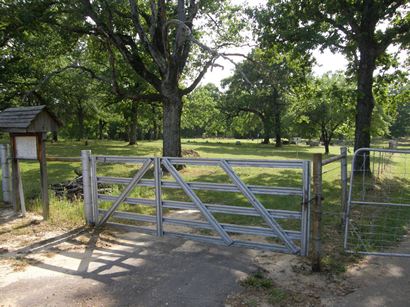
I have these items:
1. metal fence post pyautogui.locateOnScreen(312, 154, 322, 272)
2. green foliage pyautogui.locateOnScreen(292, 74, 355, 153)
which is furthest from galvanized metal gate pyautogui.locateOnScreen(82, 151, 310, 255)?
green foliage pyautogui.locateOnScreen(292, 74, 355, 153)

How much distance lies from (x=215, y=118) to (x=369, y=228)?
38287 mm

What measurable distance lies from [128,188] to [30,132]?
267cm

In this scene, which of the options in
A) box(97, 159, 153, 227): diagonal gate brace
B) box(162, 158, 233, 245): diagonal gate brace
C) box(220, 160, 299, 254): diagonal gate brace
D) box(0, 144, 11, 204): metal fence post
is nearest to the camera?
box(220, 160, 299, 254): diagonal gate brace

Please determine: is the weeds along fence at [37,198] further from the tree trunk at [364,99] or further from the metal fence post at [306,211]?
the tree trunk at [364,99]

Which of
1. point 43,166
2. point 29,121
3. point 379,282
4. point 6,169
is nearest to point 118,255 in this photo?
point 43,166

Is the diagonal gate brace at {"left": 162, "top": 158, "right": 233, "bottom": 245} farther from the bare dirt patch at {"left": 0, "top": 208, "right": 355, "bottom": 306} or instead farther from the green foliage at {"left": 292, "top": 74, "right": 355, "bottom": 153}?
the green foliage at {"left": 292, "top": 74, "right": 355, "bottom": 153}

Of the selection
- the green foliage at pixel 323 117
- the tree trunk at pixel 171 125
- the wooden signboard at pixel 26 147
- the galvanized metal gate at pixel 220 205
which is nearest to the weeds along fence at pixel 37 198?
the wooden signboard at pixel 26 147

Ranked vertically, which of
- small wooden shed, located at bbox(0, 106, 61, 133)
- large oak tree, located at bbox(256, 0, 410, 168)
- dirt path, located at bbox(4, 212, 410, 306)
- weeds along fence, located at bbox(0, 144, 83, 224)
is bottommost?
dirt path, located at bbox(4, 212, 410, 306)

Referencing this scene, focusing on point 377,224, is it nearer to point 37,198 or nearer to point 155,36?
point 37,198

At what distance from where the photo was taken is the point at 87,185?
6.94m

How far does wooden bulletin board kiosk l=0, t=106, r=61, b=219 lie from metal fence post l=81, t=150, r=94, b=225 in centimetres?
105

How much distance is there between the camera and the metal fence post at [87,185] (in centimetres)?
688

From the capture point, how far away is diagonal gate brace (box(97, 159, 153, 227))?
6.24 m

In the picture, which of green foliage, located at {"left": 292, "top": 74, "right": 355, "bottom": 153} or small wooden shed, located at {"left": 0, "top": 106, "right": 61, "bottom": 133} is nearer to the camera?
small wooden shed, located at {"left": 0, "top": 106, "right": 61, "bottom": 133}
